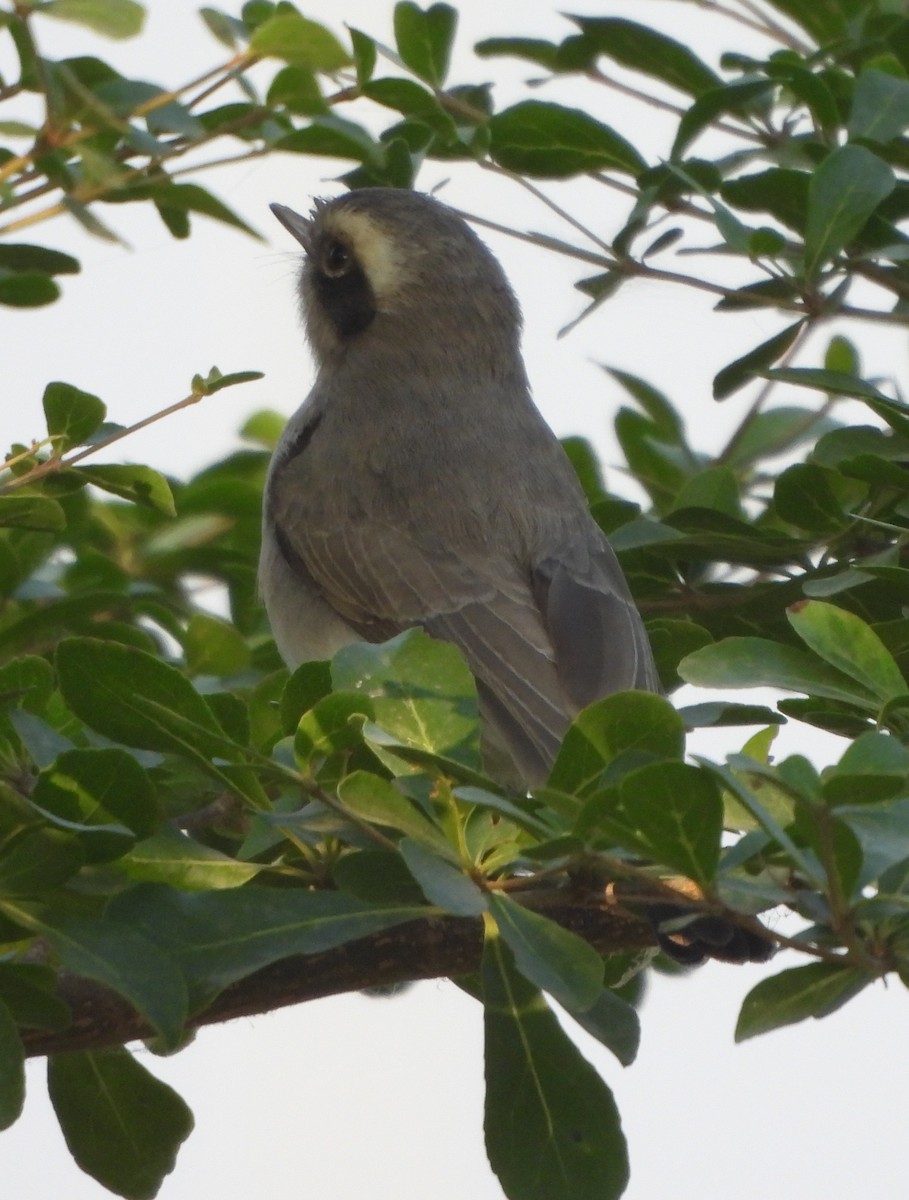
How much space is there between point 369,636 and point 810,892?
236cm

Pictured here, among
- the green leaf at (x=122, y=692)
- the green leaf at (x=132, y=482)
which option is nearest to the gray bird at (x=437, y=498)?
the green leaf at (x=132, y=482)

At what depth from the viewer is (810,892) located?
233 centimetres

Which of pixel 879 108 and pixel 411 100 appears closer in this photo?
pixel 879 108

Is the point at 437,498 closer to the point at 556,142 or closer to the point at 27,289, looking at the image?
the point at 556,142

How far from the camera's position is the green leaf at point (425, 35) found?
4.27 metres

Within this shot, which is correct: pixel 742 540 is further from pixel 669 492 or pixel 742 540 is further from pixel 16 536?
pixel 16 536

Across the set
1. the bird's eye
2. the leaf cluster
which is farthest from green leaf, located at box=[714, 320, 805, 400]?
the bird's eye

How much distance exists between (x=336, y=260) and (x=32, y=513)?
109 inches

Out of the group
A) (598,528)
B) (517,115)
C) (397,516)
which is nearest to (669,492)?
(598,528)

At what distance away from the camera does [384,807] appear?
239cm

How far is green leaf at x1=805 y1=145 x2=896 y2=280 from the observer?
11.8 ft

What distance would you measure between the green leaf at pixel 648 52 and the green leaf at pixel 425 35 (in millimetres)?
300

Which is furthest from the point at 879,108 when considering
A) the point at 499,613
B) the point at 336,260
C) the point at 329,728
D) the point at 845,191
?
the point at 336,260

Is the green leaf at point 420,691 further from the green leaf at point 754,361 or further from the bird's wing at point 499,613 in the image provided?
the green leaf at point 754,361
